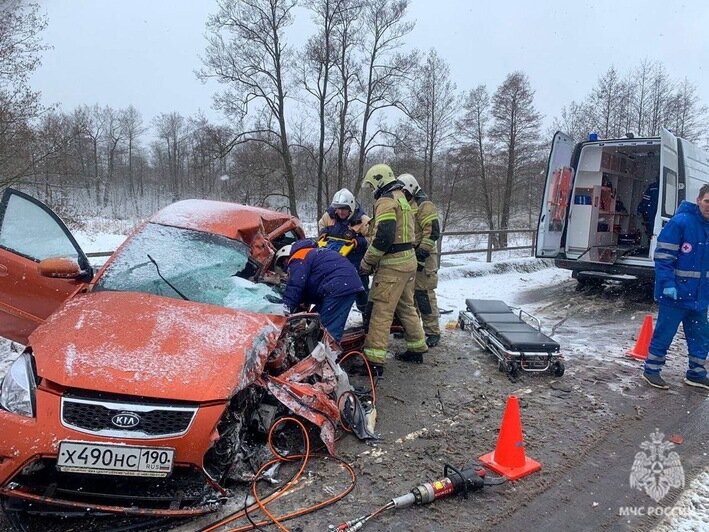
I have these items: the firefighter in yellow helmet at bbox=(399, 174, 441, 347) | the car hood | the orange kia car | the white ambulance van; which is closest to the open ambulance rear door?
the white ambulance van

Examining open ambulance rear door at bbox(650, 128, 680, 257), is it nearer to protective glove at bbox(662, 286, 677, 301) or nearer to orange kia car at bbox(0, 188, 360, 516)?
protective glove at bbox(662, 286, 677, 301)

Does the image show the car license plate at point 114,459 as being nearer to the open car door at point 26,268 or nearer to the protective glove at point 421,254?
the open car door at point 26,268

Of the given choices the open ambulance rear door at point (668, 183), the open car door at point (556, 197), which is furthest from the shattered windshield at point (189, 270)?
the open ambulance rear door at point (668, 183)

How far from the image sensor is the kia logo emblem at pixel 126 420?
7.57ft

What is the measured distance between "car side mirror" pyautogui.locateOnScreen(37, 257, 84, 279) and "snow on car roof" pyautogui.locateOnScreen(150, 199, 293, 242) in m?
0.86

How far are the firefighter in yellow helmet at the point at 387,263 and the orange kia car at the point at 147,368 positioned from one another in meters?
0.90

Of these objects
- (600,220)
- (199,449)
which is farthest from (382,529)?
(600,220)

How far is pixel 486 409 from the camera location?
4.06 m

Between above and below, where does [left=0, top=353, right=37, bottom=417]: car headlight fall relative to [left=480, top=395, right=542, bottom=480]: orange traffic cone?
above

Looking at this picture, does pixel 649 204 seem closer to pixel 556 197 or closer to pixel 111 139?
pixel 556 197

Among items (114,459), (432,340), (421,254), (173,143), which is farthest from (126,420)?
(173,143)

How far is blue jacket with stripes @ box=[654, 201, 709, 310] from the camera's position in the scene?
4.47 metres

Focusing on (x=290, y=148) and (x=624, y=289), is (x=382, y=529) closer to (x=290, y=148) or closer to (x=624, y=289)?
(x=624, y=289)

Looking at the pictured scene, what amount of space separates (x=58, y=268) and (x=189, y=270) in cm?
88
